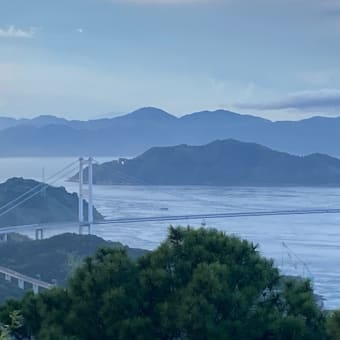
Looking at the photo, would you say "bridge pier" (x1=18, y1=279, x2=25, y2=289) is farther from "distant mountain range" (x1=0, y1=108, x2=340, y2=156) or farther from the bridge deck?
"distant mountain range" (x1=0, y1=108, x2=340, y2=156)

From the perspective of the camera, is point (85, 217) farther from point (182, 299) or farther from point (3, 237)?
point (182, 299)

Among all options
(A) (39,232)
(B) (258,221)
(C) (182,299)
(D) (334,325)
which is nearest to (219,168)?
(B) (258,221)

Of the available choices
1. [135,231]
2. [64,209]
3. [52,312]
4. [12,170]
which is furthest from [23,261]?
[12,170]

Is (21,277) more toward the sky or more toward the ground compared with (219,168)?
more toward the ground

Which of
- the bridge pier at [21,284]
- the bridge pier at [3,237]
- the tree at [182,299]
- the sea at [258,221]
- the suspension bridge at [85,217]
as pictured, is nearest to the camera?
the tree at [182,299]

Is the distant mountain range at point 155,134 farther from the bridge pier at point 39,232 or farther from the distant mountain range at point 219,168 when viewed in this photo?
the bridge pier at point 39,232

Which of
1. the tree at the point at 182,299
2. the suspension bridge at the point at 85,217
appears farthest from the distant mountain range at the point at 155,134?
the tree at the point at 182,299

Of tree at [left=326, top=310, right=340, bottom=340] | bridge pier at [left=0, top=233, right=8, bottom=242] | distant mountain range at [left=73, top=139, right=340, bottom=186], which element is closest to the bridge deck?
bridge pier at [left=0, top=233, right=8, bottom=242]
